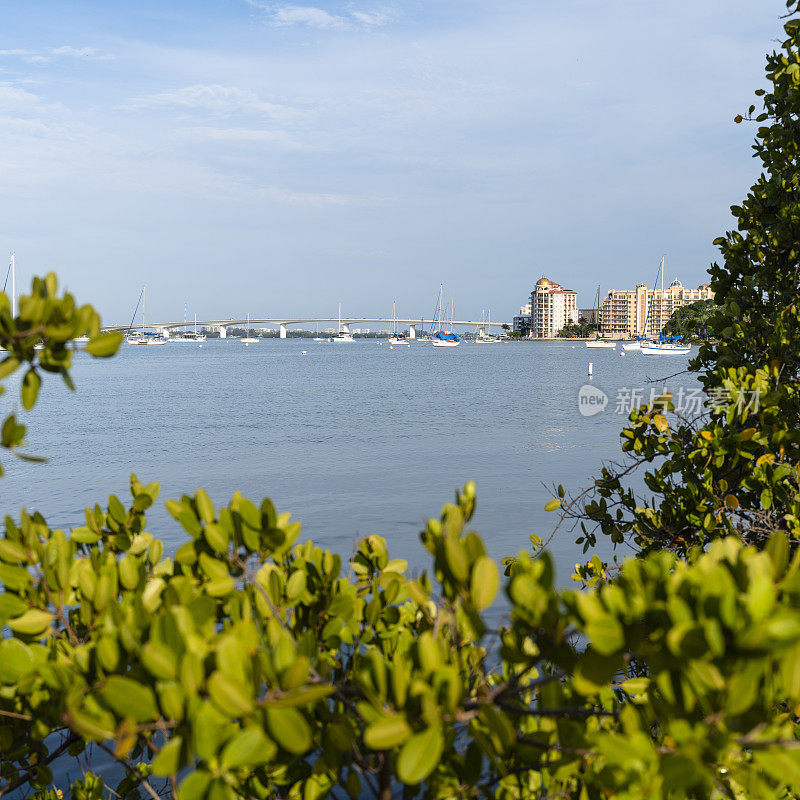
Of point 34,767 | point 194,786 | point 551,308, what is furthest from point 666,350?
point 551,308

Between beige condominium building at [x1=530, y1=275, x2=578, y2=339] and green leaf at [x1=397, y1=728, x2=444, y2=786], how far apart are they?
17043 centimetres

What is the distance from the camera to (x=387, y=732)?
1.24m

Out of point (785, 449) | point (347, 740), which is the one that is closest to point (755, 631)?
point (347, 740)

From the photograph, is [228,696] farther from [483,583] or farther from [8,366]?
[8,366]

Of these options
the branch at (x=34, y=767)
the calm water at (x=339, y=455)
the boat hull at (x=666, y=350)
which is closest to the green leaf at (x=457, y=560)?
the branch at (x=34, y=767)

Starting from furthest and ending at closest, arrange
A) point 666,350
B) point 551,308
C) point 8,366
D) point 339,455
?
1. point 551,308
2. point 666,350
3. point 339,455
4. point 8,366

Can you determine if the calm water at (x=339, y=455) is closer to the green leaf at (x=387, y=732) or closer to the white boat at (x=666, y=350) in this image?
the green leaf at (x=387, y=732)

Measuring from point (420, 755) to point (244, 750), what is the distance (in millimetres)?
298

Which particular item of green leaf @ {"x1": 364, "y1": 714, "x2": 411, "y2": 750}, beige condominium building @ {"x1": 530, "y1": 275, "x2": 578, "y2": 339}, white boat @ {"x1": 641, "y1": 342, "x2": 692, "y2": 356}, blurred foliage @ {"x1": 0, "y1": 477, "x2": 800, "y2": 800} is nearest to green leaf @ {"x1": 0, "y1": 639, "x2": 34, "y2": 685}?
blurred foliage @ {"x1": 0, "y1": 477, "x2": 800, "y2": 800}

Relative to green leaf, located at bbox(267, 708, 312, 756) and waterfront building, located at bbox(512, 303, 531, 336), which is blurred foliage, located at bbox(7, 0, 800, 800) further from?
waterfront building, located at bbox(512, 303, 531, 336)

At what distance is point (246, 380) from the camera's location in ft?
160

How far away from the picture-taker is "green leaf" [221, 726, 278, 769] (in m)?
1.24

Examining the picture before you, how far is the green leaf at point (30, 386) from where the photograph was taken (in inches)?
67.2

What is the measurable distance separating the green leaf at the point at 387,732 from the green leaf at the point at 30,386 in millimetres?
1074
